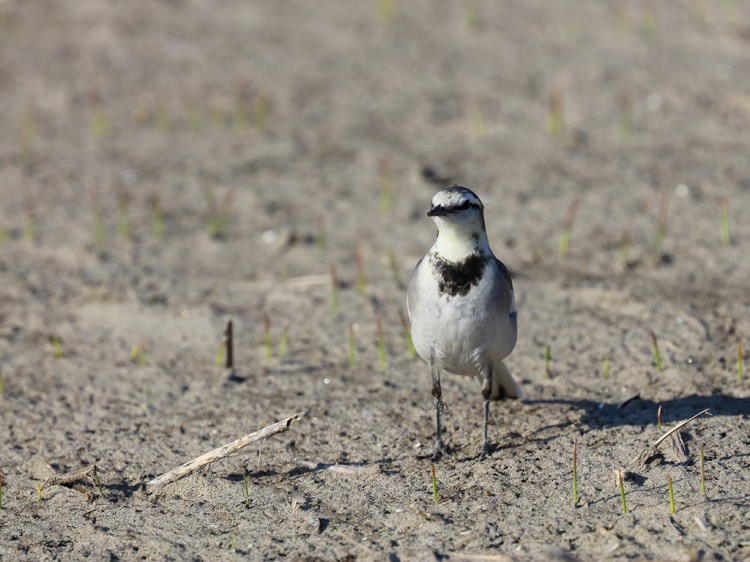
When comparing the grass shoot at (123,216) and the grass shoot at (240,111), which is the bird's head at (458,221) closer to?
the grass shoot at (123,216)

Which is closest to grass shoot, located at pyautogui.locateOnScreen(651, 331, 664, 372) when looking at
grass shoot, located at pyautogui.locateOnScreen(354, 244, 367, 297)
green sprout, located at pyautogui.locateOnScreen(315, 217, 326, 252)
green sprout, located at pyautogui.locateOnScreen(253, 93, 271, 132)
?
grass shoot, located at pyautogui.locateOnScreen(354, 244, 367, 297)

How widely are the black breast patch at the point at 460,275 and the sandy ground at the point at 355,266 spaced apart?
912 mm

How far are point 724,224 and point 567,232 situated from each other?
1.09 metres

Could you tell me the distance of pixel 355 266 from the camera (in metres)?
7.45

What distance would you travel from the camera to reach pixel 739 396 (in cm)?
562

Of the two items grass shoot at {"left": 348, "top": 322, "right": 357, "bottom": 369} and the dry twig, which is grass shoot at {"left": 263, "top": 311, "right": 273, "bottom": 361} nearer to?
grass shoot at {"left": 348, "top": 322, "right": 357, "bottom": 369}

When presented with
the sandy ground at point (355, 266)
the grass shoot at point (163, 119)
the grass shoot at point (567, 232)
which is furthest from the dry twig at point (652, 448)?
the grass shoot at point (163, 119)

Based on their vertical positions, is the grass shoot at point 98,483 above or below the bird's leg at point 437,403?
below

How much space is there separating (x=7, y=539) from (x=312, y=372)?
2056 millimetres

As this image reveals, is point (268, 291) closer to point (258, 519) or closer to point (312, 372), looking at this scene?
point (312, 372)

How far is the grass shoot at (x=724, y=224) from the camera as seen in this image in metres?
7.33

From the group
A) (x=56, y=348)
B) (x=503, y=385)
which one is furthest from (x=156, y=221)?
(x=503, y=385)

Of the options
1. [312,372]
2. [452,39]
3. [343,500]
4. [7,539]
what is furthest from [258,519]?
[452,39]

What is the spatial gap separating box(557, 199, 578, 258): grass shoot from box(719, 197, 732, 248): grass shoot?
1031 millimetres
